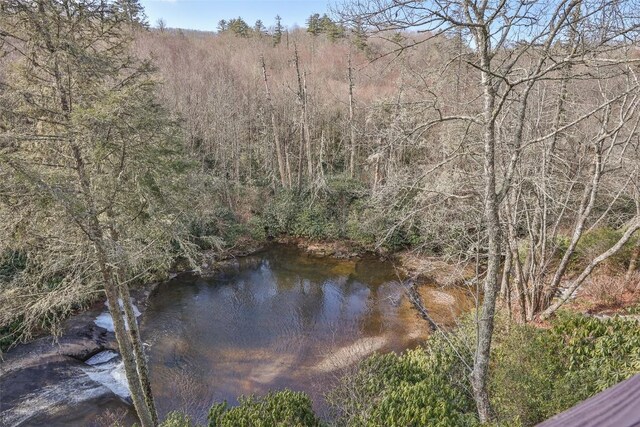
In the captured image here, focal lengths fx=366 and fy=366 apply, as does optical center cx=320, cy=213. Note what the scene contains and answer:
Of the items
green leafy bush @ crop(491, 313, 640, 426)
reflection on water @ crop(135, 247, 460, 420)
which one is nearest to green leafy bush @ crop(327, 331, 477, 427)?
green leafy bush @ crop(491, 313, 640, 426)

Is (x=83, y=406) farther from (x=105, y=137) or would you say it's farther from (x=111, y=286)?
(x=105, y=137)

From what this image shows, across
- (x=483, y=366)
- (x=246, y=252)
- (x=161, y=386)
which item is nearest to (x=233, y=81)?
(x=246, y=252)

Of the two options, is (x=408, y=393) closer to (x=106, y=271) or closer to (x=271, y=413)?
(x=271, y=413)

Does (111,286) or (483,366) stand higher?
(111,286)

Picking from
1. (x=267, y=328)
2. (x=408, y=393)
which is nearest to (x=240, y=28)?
(x=267, y=328)

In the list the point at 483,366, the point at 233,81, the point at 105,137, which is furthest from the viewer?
the point at 233,81

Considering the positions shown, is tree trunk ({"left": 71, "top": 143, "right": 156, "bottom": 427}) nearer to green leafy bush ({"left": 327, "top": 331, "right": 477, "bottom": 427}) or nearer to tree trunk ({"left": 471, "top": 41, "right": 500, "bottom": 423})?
green leafy bush ({"left": 327, "top": 331, "right": 477, "bottom": 427})
